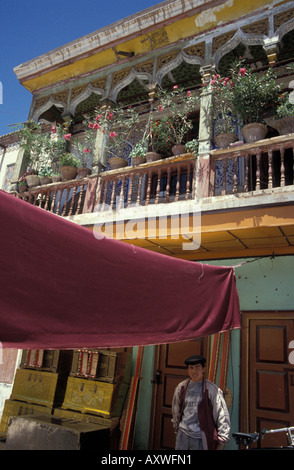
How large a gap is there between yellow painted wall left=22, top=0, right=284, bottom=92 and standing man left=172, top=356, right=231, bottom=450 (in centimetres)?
677

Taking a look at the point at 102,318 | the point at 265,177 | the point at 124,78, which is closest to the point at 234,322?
the point at 102,318

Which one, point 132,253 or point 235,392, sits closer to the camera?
point 132,253

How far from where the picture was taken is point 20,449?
14.8 ft

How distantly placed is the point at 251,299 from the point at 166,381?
222 centimetres

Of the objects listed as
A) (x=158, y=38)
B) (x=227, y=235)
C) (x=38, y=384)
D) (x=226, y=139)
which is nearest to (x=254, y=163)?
(x=226, y=139)

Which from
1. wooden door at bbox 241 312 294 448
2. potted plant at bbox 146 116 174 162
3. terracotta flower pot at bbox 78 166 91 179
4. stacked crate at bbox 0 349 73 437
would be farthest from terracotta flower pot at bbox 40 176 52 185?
wooden door at bbox 241 312 294 448

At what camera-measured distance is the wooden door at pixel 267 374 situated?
5.31 metres

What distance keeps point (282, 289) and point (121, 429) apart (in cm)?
370

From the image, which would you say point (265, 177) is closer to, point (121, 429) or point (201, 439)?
point (201, 439)

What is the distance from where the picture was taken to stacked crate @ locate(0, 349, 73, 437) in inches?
250

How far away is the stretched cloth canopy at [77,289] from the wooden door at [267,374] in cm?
321

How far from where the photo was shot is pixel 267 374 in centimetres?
561

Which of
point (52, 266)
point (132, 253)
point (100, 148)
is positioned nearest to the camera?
point (52, 266)

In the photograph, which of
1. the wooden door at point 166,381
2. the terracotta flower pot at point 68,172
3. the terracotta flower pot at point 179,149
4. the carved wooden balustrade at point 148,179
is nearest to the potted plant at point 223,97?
the terracotta flower pot at point 179,149
